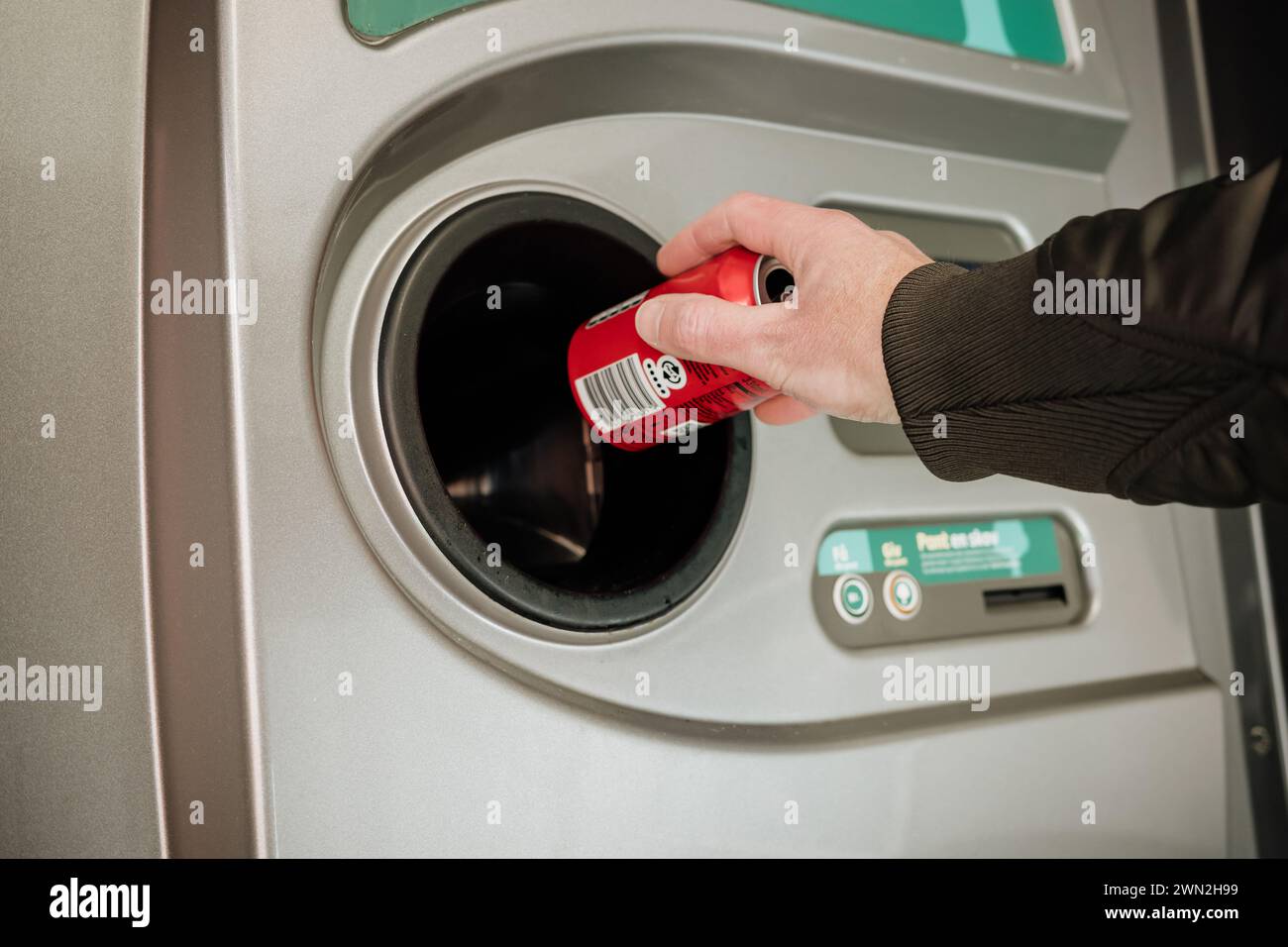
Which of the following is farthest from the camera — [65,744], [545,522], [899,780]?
[545,522]

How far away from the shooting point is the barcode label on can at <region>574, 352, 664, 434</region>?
29.5 inches

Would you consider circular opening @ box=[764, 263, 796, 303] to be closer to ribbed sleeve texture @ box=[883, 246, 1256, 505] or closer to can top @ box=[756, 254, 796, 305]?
can top @ box=[756, 254, 796, 305]

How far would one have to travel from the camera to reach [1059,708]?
94cm

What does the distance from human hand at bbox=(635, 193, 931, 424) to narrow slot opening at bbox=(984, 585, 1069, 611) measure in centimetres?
36

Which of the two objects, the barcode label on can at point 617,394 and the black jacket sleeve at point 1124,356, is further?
the barcode label on can at point 617,394

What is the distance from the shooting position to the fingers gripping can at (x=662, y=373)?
70 cm

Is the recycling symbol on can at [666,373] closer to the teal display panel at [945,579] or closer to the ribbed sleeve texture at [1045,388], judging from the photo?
the ribbed sleeve texture at [1045,388]

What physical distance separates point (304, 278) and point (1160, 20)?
104cm
